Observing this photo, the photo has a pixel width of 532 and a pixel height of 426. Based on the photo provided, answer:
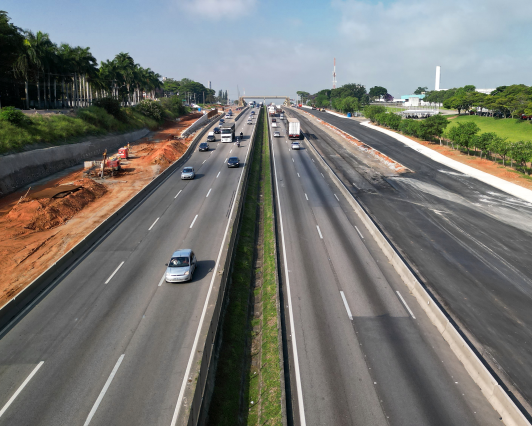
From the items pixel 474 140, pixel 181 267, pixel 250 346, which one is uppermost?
pixel 474 140

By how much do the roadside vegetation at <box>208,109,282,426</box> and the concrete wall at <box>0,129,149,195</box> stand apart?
104 ft

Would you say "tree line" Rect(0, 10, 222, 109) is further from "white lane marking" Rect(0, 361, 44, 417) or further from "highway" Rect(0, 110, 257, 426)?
"white lane marking" Rect(0, 361, 44, 417)

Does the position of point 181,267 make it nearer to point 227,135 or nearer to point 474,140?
point 227,135

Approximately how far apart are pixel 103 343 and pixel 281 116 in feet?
439

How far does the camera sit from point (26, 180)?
151ft

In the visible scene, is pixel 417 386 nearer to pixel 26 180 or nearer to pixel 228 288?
pixel 228 288

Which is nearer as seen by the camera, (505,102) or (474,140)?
(474,140)

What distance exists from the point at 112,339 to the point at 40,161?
42.1 metres

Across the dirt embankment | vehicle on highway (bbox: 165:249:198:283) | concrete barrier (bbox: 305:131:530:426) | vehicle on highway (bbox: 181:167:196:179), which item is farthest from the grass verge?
vehicle on highway (bbox: 165:249:198:283)

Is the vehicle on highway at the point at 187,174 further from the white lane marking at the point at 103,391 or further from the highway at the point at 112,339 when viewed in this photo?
the white lane marking at the point at 103,391

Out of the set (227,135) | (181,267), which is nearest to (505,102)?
(227,135)

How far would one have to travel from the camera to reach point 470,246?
29891 millimetres

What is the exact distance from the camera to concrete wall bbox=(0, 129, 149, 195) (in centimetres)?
4284

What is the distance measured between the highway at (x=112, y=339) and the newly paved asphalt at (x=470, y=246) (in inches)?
596
